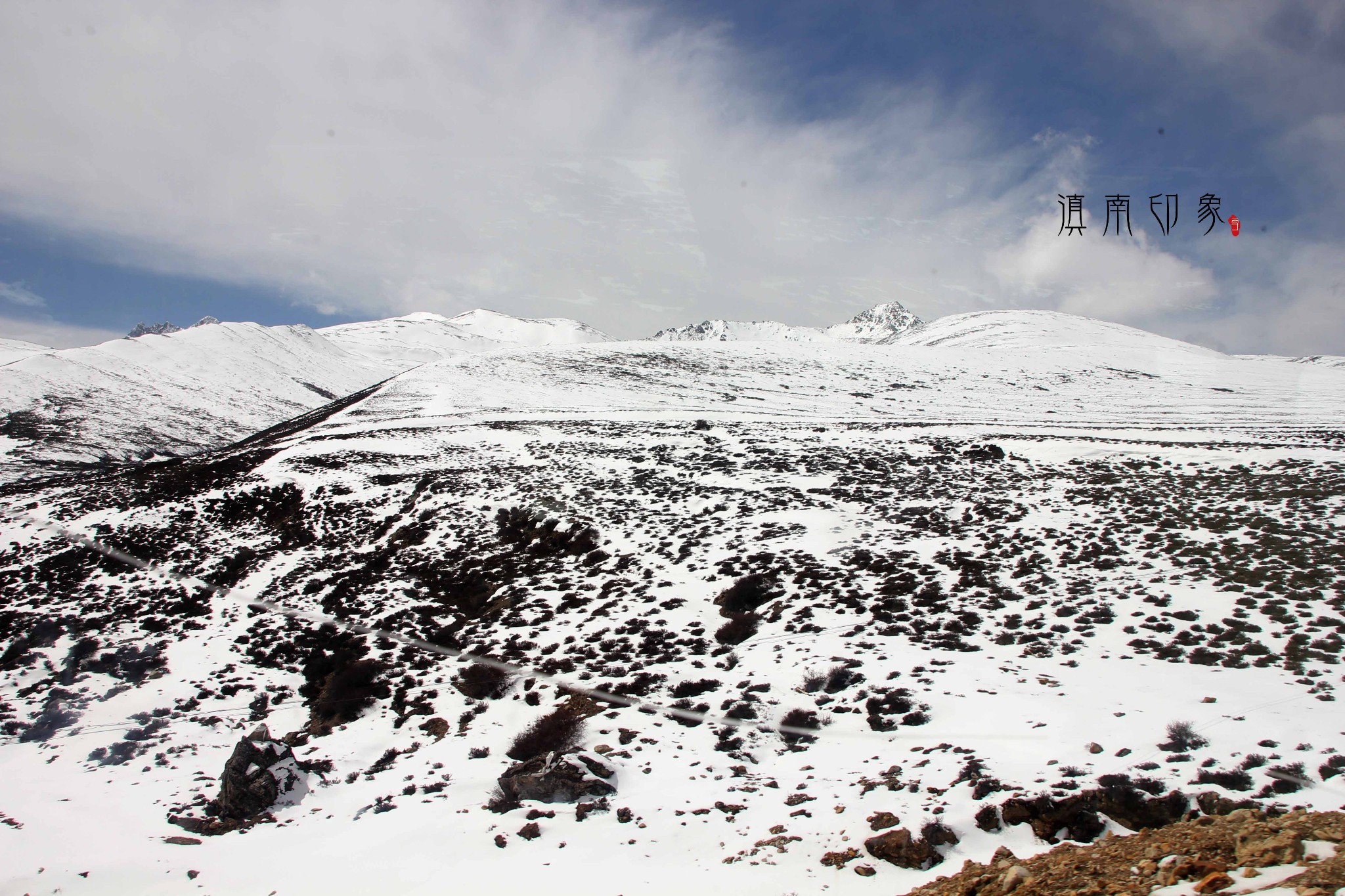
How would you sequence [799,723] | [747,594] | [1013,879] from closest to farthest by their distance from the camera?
[1013,879] < [799,723] < [747,594]

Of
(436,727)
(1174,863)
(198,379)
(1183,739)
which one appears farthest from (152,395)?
(1174,863)

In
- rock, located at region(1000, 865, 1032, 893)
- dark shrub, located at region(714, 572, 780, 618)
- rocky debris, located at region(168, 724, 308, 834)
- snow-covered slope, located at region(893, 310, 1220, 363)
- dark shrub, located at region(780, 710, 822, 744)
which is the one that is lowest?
rocky debris, located at region(168, 724, 308, 834)

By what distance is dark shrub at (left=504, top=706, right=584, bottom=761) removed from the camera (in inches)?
451

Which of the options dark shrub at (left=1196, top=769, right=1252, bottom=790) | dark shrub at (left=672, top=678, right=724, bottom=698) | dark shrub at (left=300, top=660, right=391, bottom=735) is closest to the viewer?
dark shrub at (left=1196, top=769, right=1252, bottom=790)

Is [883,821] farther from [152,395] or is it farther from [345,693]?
[152,395]

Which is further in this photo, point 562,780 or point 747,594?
point 747,594

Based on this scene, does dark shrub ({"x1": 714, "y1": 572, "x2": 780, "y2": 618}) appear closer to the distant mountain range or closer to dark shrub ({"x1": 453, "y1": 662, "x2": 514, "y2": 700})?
dark shrub ({"x1": 453, "y1": 662, "x2": 514, "y2": 700})

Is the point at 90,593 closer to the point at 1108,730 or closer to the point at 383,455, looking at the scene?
the point at 383,455

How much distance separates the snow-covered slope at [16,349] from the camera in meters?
145

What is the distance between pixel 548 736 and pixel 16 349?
24565 centimetres

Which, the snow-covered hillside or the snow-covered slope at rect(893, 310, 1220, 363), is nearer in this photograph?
the snow-covered hillside

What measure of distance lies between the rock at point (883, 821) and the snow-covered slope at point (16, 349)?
196535 millimetres

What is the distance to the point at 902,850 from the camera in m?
7.37

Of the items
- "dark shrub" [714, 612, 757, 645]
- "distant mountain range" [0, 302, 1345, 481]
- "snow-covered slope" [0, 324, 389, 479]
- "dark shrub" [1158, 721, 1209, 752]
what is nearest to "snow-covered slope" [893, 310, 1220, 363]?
"distant mountain range" [0, 302, 1345, 481]
